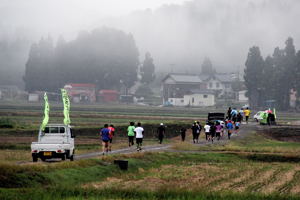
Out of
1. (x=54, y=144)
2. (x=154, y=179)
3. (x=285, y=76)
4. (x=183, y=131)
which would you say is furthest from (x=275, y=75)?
(x=154, y=179)

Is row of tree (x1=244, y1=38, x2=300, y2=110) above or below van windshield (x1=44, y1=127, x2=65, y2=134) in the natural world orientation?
above

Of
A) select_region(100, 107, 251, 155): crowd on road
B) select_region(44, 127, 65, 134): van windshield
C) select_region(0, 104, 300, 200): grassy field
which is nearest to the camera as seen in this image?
select_region(0, 104, 300, 200): grassy field

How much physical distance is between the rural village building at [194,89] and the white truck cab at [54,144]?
121605 mm

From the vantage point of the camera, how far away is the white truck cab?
29922mm

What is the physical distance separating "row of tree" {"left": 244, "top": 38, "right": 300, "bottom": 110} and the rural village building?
18.3 metres

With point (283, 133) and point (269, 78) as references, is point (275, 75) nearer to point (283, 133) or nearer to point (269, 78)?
point (269, 78)

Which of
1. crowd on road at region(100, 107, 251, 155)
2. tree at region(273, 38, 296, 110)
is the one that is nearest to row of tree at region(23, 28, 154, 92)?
tree at region(273, 38, 296, 110)

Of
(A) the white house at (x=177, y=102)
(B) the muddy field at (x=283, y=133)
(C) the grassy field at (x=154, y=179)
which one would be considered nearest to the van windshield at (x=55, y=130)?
(C) the grassy field at (x=154, y=179)

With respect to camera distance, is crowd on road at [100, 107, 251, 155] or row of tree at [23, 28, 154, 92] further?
row of tree at [23, 28, 154, 92]

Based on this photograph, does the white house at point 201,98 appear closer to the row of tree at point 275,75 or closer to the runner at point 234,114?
the row of tree at point 275,75

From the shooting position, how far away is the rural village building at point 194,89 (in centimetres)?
Answer: 15638

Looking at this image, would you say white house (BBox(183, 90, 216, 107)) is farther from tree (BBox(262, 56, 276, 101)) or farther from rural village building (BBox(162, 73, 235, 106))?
tree (BBox(262, 56, 276, 101))

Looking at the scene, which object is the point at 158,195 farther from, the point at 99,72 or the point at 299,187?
the point at 99,72

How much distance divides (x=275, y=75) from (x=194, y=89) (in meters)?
A: 35.2
